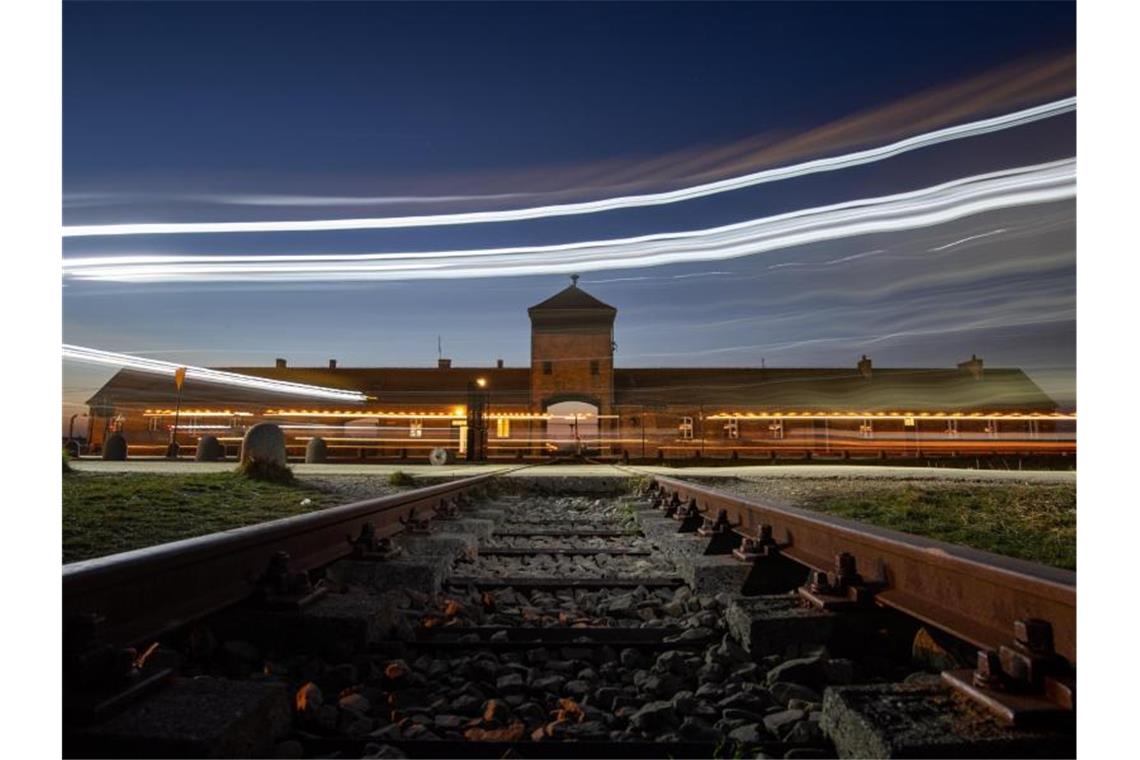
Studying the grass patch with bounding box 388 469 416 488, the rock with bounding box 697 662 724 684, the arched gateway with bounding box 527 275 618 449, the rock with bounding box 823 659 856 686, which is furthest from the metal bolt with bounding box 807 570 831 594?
the arched gateway with bounding box 527 275 618 449

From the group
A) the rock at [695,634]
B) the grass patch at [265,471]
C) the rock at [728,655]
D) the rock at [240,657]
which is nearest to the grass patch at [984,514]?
the rock at [695,634]

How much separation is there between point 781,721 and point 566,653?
958mm

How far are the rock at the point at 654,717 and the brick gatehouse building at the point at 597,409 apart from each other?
74.2 feet

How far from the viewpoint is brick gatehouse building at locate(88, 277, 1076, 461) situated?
3241cm

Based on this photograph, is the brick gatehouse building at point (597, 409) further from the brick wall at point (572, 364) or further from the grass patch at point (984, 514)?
the grass patch at point (984, 514)

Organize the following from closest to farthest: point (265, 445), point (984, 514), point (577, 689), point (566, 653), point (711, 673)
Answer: point (577, 689), point (711, 673), point (566, 653), point (984, 514), point (265, 445)

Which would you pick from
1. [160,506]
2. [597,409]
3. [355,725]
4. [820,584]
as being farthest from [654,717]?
[597,409]

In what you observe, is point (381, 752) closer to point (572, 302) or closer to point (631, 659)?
point (631, 659)

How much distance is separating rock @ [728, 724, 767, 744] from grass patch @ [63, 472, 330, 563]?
4.97 meters

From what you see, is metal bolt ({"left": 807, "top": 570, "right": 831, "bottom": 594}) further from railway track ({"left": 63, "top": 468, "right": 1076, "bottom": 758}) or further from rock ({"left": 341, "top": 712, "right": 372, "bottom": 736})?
rock ({"left": 341, "top": 712, "right": 372, "bottom": 736})

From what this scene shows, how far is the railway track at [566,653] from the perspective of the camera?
1699 mm

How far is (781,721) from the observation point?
2.03 meters
